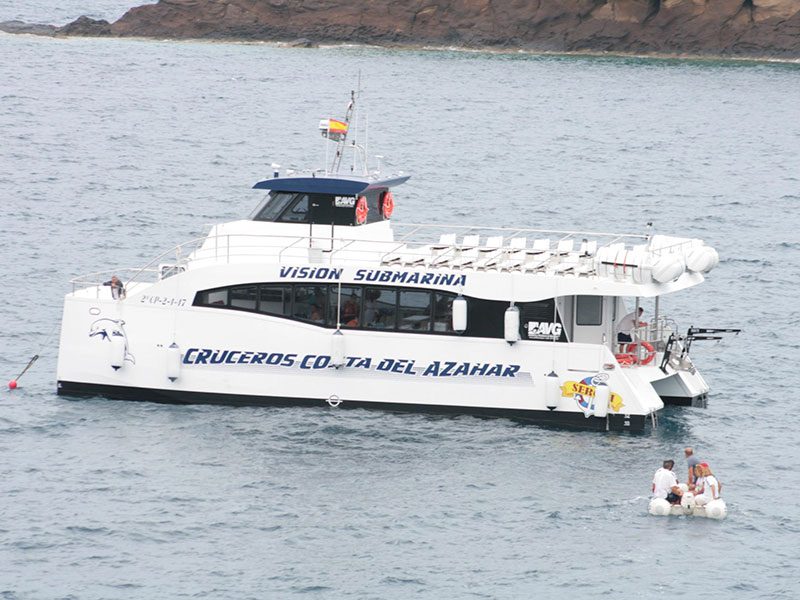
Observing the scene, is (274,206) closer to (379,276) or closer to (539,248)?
(379,276)

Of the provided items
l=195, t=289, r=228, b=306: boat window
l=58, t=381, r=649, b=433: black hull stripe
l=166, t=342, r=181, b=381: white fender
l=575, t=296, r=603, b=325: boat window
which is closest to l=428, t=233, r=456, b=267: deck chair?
l=575, t=296, r=603, b=325: boat window

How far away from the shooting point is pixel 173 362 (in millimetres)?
33625

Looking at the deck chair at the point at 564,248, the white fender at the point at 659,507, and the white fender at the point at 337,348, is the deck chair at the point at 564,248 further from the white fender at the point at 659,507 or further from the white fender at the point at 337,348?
the white fender at the point at 659,507

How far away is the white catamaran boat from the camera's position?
32.8 m

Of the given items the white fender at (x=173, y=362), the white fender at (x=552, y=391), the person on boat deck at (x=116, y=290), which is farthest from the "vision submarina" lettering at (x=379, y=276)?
the person on boat deck at (x=116, y=290)

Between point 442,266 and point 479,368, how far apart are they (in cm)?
219

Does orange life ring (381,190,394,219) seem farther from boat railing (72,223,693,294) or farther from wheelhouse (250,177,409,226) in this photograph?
boat railing (72,223,693,294)

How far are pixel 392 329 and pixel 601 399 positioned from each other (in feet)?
14.4

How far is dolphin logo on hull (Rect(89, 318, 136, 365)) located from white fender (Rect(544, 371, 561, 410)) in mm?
8468

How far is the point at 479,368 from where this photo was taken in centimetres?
3303

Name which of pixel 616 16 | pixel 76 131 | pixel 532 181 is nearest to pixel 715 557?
pixel 532 181

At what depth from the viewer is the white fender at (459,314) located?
32.7 metres

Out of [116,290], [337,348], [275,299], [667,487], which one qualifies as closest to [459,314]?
[337,348]

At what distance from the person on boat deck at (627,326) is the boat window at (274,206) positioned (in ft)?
24.4
